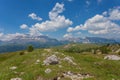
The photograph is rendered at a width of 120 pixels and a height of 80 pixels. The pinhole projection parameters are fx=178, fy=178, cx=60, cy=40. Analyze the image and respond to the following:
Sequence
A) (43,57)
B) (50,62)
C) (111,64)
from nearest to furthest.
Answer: (50,62) < (43,57) < (111,64)

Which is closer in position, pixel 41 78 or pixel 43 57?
pixel 41 78

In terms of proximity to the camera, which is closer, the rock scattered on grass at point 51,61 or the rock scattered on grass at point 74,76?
the rock scattered on grass at point 74,76

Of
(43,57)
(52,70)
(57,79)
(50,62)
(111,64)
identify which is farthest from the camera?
(111,64)

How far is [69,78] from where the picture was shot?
1592 inches

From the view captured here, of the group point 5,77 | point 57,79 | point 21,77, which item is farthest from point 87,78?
point 5,77

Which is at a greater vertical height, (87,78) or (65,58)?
(65,58)

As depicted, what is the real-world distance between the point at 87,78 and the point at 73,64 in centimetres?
952

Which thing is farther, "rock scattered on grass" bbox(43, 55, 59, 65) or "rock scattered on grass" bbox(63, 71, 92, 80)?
"rock scattered on grass" bbox(43, 55, 59, 65)

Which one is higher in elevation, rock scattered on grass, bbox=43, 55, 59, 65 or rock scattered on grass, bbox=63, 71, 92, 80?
rock scattered on grass, bbox=43, 55, 59, 65

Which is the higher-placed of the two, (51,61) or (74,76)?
(51,61)

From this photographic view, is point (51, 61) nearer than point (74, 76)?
No

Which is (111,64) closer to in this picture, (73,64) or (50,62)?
(73,64)

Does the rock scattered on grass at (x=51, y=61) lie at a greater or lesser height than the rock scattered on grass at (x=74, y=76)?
greater

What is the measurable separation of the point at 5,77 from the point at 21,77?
3995mm
